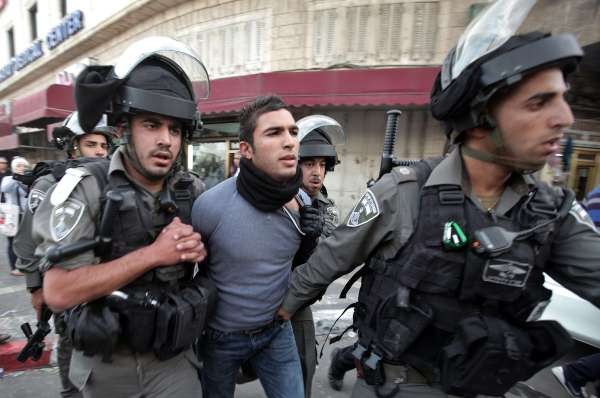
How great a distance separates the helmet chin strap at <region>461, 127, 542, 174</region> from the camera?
4.03 ft

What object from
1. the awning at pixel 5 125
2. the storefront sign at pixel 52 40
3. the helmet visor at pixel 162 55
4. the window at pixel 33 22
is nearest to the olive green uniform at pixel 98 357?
the helmet visor at pixel 162 55

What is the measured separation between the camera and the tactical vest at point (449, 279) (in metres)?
1.20

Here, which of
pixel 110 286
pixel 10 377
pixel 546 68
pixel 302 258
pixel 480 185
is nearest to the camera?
pixel 546 68

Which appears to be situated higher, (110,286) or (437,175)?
(437,175)

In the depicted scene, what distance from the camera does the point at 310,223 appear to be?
1840mm

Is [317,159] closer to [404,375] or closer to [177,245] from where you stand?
[177,245]

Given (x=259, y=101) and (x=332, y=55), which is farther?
(x=332, y=55)

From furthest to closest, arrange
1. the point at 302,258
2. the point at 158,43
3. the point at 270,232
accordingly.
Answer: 1. the point at 302,258
2. the point at 270,232
3. the point at 158,43

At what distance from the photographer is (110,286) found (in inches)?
49.5

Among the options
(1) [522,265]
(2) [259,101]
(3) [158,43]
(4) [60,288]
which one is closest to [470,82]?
(1) [522,265]

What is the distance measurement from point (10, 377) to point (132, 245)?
8.26ft

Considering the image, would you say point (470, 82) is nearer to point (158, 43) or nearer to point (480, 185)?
point (480, 185)

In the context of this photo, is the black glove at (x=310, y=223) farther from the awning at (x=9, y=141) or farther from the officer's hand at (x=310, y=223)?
the awning at (x=9, y=141)

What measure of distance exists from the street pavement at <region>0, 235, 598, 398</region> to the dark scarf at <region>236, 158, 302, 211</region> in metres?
1.89
